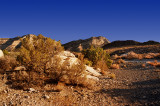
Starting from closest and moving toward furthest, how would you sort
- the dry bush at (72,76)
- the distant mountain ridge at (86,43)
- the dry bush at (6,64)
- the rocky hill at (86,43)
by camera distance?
the dry bush at (72,76) → the dry bush at (6,64) → the distant mountain ridge at (86,43) → the rocky hill at (86,43)

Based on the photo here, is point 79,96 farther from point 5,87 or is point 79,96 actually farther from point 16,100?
point 5,87

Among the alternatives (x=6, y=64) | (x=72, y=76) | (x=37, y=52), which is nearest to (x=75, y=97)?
(x=72, y=76)

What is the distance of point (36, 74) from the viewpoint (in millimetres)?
5887

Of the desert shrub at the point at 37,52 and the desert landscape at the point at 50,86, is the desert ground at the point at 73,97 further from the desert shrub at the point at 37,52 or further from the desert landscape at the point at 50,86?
the desert shrub at the point at 37,52

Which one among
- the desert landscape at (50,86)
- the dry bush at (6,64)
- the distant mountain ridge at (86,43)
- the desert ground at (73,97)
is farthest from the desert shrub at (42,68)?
the distant mountain ridge at (86,43)

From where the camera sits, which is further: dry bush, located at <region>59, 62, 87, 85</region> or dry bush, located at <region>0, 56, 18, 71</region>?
dry bush, located at <region>0, 56, 18, 71</region>

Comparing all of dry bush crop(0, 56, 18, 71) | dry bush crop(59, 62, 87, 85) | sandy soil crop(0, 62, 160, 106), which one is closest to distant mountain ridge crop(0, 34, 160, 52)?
dry bush crop(0, 56, 18, 71)

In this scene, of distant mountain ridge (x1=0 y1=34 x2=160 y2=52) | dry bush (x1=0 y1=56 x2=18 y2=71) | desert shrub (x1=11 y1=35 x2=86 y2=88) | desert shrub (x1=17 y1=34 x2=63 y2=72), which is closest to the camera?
desert shrub (x1=11 y1=35 x2=86 y2=88)

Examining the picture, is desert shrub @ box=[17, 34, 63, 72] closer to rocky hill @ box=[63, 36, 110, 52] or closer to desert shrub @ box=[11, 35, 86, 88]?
desert shrub @ box=[11, 35, 86, 88]

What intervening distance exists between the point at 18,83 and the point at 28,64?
95 cm

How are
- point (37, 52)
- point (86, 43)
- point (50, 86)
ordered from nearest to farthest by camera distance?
1. point (50, 86)
2. point (37, 52)
3. point (86, 43)

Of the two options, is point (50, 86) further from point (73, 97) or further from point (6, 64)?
point (6, 64)

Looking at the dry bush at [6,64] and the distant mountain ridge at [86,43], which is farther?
the distant mountain ridge at [86,43]

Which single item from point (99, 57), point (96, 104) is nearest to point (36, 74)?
point (96, 104)
